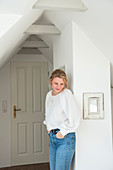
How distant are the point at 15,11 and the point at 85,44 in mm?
844

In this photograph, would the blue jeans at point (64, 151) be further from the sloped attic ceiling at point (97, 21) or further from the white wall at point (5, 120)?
the white wall at point (5, 120)

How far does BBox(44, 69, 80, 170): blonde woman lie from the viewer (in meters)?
2.18

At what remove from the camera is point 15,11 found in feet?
6.44

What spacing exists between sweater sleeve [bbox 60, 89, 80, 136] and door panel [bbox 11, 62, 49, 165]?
2.26 metres

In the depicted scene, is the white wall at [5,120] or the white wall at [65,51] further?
the white wall at [5,120]

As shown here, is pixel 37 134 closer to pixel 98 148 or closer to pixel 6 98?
pixel 6 98

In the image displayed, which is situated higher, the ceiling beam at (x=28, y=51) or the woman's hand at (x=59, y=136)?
the ceiling beam at (x=28, y=51)

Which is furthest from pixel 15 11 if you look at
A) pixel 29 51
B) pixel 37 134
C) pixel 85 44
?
pixel 37 134

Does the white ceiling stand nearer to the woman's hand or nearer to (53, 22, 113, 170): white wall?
(53, 22, 113, 170): white wall

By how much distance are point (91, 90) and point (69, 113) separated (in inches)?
16.4

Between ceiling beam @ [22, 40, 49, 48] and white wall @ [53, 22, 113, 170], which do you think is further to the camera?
ceiling beam @ [22, 40, 49, 48]

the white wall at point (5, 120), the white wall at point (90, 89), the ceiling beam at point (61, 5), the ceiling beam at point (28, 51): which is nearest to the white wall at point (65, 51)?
the white wall at point (90, 89)

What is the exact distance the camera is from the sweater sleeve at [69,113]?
2162mm

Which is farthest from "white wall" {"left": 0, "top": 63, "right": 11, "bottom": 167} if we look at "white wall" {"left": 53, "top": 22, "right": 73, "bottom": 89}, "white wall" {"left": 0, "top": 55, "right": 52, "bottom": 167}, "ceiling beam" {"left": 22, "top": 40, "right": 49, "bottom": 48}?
"white wall" {"left": 53, "top": 22, "right": 73, "bottom": 89}
